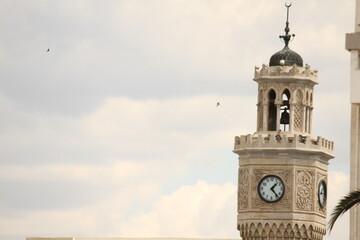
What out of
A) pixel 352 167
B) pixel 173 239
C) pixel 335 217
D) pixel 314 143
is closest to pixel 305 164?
pixel 314 143

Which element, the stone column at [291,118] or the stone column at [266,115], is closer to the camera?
the stone column at [291,118]

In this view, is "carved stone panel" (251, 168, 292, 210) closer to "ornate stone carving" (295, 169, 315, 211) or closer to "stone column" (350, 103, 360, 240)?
"ornate stone carving" (295, 169, 315, 211)

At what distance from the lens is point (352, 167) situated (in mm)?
85750

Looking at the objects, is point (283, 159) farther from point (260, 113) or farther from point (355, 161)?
point (355, 161)

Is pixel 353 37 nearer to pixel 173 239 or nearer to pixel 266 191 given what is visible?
pixel 266 191

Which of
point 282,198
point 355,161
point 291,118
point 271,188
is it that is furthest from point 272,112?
point 355,161

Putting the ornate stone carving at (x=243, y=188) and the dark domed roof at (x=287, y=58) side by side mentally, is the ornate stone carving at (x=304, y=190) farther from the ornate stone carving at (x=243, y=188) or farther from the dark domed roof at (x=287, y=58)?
the dark domed roof at (x=287, y=58)

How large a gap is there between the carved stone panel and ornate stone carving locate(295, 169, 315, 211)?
1.68ft

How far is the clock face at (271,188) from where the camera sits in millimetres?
117875

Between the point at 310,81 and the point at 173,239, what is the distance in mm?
16247

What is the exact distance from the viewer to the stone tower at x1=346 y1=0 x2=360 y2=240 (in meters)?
85.4

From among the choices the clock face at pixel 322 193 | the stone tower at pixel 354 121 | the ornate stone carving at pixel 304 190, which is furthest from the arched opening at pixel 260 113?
the stone tower at pixel 354 121

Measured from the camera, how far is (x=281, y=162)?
388ft

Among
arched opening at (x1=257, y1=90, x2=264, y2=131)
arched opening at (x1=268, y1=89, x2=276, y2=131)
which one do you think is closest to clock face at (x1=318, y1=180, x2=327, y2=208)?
arched opening at (x1=268, y1=89, x2=276, y2=131)
